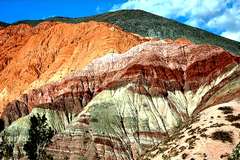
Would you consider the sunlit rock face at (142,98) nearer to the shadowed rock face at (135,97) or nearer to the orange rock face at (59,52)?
the shadowed rock face at (135,97)

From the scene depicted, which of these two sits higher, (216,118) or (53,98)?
(53,98)

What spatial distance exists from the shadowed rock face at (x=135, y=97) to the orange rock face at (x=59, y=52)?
1115 cm

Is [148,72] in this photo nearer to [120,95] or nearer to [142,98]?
[142,98]

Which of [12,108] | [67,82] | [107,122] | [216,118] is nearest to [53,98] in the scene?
[67,82]

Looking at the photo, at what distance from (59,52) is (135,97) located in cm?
5497

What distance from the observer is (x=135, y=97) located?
137 meters

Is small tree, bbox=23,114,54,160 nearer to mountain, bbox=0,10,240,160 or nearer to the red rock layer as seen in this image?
mountain, bbox=0,10,240,160

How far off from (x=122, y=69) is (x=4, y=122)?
122 feet

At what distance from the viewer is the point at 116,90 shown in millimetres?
140875

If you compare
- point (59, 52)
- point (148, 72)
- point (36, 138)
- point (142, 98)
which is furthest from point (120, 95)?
point (36, 138)

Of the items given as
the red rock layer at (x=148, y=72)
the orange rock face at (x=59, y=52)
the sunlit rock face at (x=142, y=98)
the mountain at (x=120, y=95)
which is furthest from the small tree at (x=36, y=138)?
the orange rock face at (x=59, y=52)

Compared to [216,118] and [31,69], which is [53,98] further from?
[216,118]

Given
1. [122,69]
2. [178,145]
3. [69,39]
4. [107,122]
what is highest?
[69,39]

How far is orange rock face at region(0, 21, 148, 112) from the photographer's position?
544ft
